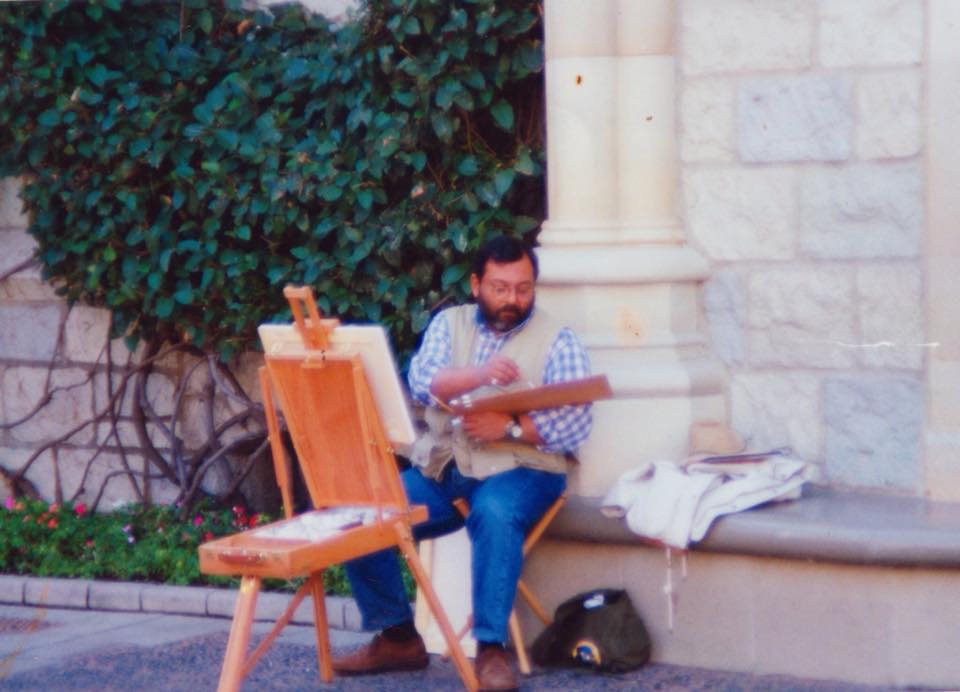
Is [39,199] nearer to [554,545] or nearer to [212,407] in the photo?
[212,407]

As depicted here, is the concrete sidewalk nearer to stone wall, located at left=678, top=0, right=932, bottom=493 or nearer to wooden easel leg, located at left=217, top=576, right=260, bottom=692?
wooden easel leg, located at left=217, top=576, right=260, bottom=692

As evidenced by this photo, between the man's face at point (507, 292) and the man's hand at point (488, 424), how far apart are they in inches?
12.7

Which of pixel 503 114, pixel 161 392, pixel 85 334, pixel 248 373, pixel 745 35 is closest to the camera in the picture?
pixel 745 35

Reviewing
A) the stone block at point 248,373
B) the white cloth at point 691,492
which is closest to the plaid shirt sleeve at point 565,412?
the white cloth at point 691,492

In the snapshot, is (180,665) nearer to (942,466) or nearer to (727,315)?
(727,315)

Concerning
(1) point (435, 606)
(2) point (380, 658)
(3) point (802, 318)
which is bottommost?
(2) point (380, 658)

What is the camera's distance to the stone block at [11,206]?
7.86 m

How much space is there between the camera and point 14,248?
A: 7.96 metres

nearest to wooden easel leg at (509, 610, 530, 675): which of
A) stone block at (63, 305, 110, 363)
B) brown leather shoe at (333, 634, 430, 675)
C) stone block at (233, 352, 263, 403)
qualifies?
brown leather shoe at (333, 634, 430, 675)

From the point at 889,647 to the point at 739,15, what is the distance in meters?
2.15

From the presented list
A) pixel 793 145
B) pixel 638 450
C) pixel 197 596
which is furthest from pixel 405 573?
pixel 793 145

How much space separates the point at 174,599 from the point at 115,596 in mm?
291

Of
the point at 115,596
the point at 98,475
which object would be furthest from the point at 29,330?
the point at 115,596

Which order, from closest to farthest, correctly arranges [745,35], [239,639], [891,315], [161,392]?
[239,639], [891,315], [745,35], [161,392]
